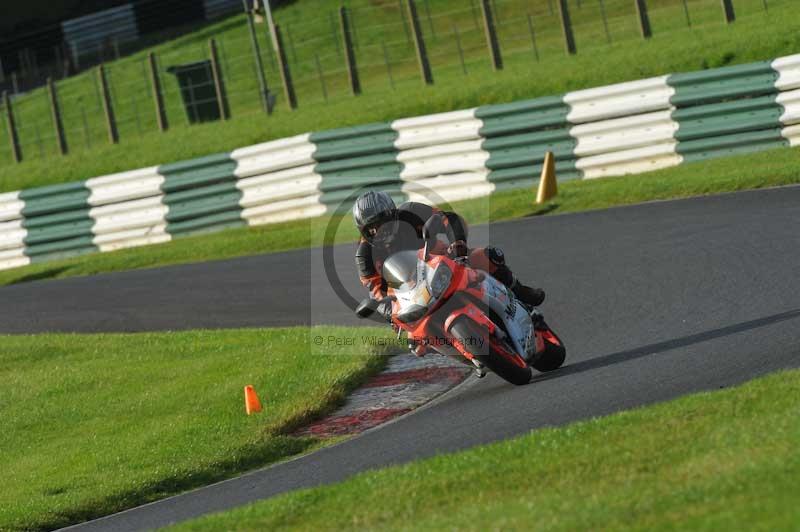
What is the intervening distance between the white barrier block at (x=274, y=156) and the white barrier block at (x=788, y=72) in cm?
759

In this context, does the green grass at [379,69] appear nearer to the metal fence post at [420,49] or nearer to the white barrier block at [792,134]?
the metal fence post at [420,49]

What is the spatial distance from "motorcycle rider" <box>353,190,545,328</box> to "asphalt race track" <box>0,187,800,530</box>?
939 millimetres

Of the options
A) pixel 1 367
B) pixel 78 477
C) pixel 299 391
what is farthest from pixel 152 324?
pixel 78 477

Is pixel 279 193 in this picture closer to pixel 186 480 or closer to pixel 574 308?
pixel 574 308

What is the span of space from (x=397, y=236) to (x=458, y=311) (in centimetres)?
84

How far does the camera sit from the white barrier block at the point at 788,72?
17.5m

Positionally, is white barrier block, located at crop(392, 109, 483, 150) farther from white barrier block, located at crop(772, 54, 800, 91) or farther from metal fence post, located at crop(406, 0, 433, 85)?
metal fence post, located at crop(406, 0, 433, 85)

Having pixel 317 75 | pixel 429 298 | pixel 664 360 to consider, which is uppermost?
pixel 317 75

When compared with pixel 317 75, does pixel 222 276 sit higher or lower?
lower

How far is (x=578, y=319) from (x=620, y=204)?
17.9 ft

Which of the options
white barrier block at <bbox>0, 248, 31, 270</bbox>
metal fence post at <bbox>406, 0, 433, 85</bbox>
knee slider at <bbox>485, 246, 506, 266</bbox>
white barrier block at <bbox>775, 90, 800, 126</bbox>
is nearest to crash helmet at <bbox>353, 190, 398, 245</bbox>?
knee slider at <bbox>485, 246, 506, 266</bbox>

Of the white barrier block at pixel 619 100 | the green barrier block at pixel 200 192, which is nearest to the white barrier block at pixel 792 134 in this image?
the white barrier block at pixel 619 100

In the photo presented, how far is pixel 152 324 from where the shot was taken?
16141 millimetres

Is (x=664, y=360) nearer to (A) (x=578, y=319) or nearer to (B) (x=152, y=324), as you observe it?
(A) (x=578, y=319)
